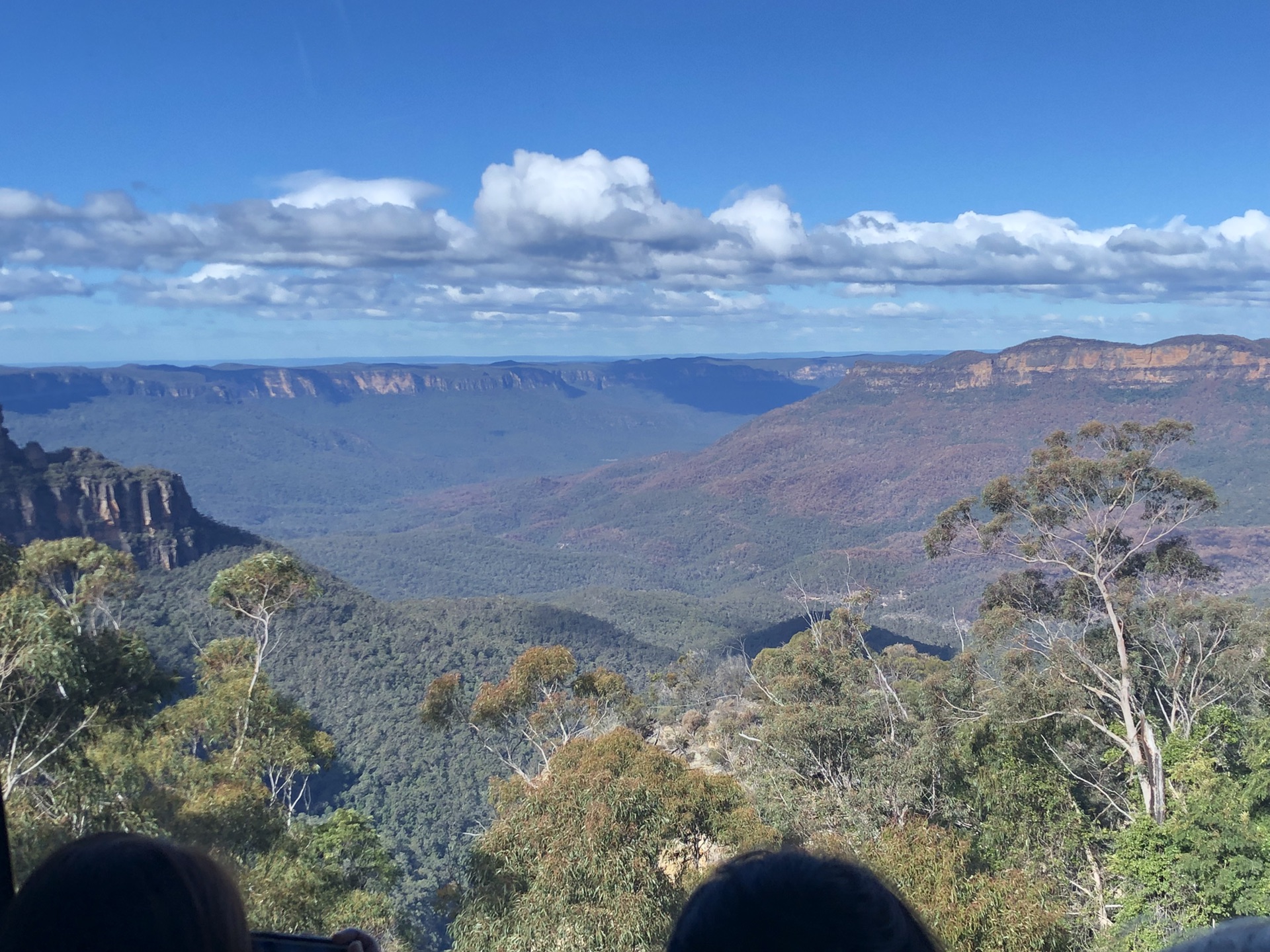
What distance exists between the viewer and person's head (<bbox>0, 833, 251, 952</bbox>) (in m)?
1.07

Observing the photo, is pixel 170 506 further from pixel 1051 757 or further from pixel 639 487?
pixel 639 487

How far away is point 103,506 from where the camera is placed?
4588cm

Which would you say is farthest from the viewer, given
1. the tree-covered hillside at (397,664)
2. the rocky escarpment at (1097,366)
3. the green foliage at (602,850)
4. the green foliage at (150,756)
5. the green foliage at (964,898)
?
the rocky escarpment at (1097,366)

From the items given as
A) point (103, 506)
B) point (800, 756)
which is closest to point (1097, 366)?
point (103, 506)

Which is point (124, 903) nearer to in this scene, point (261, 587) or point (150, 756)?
point (150, 756)

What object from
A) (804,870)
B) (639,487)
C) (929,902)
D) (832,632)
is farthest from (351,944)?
(639,487)

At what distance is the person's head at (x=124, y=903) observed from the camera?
3.51 ft

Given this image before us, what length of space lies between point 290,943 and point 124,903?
0.43 metres

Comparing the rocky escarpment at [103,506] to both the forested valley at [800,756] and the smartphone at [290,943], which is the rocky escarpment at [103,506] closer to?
the forested valley at [800,756]

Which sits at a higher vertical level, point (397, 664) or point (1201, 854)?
point (1201, 854)

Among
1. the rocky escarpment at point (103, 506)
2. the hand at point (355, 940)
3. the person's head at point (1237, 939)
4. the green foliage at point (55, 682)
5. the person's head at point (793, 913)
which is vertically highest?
the person's head at point (1237, 939)

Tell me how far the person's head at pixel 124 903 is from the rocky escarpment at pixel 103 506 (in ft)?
154

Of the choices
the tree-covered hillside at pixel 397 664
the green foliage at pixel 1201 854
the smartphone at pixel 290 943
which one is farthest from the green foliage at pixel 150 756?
the green foliage at pixel 1201 854

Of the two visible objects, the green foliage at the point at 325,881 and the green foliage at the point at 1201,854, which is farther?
the green foliage at the point at 325,881
